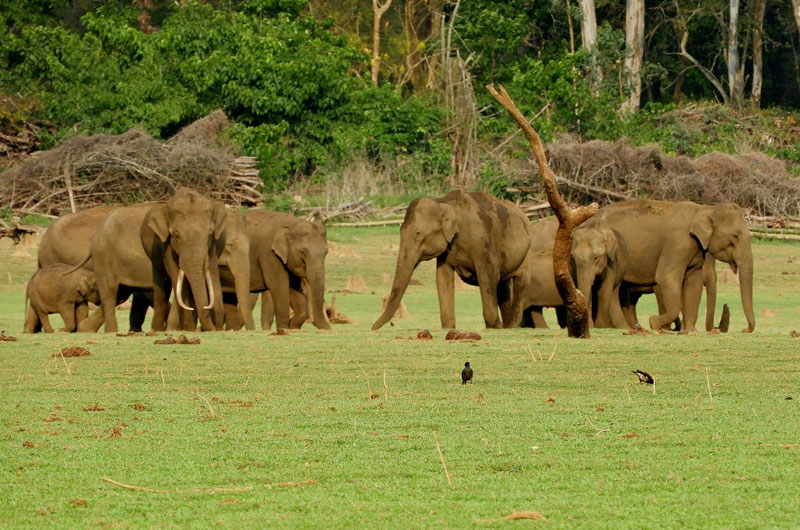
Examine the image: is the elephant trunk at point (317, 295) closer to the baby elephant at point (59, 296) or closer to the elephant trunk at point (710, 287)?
the baby elephant at point (59, 296)

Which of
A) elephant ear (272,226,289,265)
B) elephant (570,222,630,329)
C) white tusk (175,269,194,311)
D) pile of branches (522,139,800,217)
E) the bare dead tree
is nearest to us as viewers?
the bare dead tree

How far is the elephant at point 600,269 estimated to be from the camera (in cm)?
1723

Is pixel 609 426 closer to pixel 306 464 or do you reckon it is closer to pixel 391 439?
pixel 391 439

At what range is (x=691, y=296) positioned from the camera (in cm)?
1866

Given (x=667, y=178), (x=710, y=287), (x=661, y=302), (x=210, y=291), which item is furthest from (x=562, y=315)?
(x=667, y=178)

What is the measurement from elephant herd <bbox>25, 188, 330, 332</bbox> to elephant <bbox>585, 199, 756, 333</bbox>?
150 inches

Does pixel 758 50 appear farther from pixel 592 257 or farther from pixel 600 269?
pixel 592 257

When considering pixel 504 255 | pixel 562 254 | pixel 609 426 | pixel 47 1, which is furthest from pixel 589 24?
pixel 609 426

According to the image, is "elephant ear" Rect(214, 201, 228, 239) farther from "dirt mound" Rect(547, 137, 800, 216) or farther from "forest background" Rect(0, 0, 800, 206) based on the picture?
"dirt mound" Rect(547, 137, 800, 216)

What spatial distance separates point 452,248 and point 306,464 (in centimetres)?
1098

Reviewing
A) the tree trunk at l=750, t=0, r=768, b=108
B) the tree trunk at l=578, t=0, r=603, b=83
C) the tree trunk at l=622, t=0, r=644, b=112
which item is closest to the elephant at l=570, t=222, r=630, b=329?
the tree trunk at l=578, t=0, r=603, b=83

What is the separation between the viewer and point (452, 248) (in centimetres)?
1766

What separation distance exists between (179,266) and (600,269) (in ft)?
15.7

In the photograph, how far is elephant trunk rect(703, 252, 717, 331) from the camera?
17.5 meters
